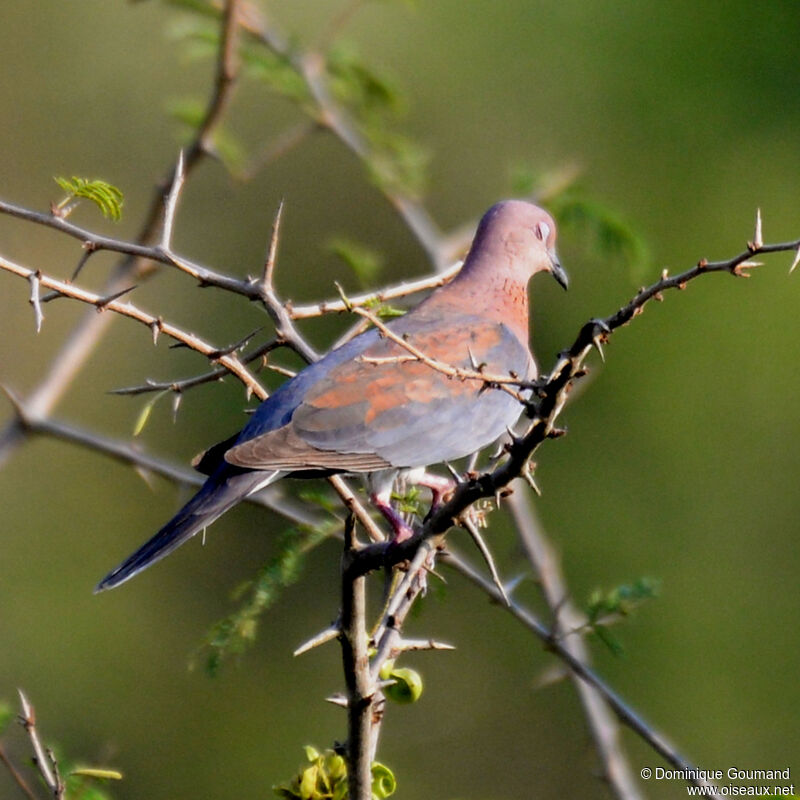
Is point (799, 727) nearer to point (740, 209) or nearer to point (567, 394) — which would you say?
point (740, 209)

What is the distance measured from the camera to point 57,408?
1092 cm

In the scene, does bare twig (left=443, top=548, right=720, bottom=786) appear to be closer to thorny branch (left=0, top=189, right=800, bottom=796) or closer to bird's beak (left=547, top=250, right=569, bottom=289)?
thorny branch (left=0, top=189, right=800, bottom=796)

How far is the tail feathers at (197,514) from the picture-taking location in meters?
3.27

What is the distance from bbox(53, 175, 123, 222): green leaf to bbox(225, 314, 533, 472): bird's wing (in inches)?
29.1

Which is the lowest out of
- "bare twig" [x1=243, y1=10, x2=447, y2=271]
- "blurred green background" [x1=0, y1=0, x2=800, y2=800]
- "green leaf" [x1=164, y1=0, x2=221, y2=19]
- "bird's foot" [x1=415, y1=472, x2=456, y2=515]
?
"bird's foot" [x1=415, y1=472, x2=456, y2=515]

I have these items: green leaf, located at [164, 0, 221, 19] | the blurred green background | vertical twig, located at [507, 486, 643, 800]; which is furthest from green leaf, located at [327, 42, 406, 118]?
the blurred green background

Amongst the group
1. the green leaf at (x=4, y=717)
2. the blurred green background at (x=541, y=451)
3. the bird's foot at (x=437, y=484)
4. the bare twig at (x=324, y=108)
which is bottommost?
the green leaf at (x=4, y=717)

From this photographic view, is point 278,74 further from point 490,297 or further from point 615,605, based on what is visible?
point 615,605

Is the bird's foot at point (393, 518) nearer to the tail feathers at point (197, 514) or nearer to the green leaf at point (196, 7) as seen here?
the tail feathers at point (197, 514)

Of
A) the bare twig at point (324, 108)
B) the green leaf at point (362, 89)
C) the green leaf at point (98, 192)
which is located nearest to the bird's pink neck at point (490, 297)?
the bare twig at point (324, 108)

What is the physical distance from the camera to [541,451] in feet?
31.8

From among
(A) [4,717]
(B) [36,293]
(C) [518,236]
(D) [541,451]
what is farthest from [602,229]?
(D) [541,451]

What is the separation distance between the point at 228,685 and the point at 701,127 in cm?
546

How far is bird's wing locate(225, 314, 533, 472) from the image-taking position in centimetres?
341
